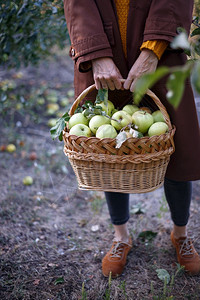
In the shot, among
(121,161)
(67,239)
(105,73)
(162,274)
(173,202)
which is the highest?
(105,73)

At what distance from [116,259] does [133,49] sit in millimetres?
1114

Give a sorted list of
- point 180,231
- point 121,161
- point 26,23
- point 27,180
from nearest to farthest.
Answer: point 121,161, point 180,231, point 26,23, point 27,180

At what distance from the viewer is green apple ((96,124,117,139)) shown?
4.01 ft

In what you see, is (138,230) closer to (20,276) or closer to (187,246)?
(187,246)

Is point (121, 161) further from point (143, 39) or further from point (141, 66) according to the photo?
point (143, 39)

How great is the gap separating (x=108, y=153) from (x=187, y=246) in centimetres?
85

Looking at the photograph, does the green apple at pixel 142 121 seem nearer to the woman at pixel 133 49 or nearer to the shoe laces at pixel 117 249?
the woman at pixel 133 49

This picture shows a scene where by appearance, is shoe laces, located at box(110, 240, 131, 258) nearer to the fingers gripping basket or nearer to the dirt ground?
the dirt ground

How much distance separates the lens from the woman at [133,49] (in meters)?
1.31

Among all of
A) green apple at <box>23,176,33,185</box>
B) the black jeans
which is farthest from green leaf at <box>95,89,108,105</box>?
green apple at <box>23,176,33,185</box>

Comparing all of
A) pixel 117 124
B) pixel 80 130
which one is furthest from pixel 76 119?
pixel 117 124

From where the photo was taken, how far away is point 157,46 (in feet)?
4.29

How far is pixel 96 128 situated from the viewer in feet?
4.26

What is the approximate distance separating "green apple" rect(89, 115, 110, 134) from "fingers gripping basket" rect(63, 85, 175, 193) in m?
0.12
